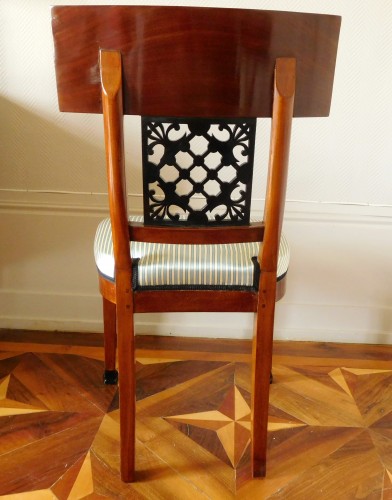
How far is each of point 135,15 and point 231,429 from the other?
2.97 ft

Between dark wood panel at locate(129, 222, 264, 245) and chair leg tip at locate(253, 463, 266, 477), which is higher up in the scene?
dark wood panel at locate(129, 222, 264, 245)

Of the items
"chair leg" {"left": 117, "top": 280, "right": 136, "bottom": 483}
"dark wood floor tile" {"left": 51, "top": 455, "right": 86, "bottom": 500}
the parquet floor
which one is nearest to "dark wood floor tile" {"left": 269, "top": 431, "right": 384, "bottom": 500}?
the parquet floor

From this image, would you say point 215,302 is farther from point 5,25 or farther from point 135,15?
point 5,25

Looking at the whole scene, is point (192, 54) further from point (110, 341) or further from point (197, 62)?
point (110, 341)

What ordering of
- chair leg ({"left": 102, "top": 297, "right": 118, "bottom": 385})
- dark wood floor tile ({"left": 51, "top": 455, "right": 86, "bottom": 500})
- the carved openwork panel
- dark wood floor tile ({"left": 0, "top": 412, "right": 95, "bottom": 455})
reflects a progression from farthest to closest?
chair leg ({"left": 102, "top": 297, "right": 118, "bottom": 385}) < dark wood floor tile ({"left": 0, "top": 412, "right": 95, "bottom": 455}) < dark wood floor tile ({"left": 51, "top": 455, "right": 86, "bottom": 500}) < the carved openwork panel

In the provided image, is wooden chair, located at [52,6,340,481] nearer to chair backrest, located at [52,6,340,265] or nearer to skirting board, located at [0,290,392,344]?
chair backrest, located at [52,6,340,265]

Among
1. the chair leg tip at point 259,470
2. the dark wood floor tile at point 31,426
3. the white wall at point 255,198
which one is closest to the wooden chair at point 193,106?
the chair leg tip at point 259,470

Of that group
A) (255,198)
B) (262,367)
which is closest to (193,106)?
(262,367)

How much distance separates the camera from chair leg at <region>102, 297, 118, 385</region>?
1.24 m

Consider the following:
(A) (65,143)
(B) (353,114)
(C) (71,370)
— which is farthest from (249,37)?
(C) (71,370)

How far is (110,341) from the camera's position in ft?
4.23

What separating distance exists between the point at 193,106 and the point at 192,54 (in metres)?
0.08

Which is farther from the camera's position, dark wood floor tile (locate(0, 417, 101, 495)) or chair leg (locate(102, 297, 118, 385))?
chair leg (locate(102, 297, 118, 385))

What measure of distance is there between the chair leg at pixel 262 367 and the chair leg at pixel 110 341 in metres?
0.42
